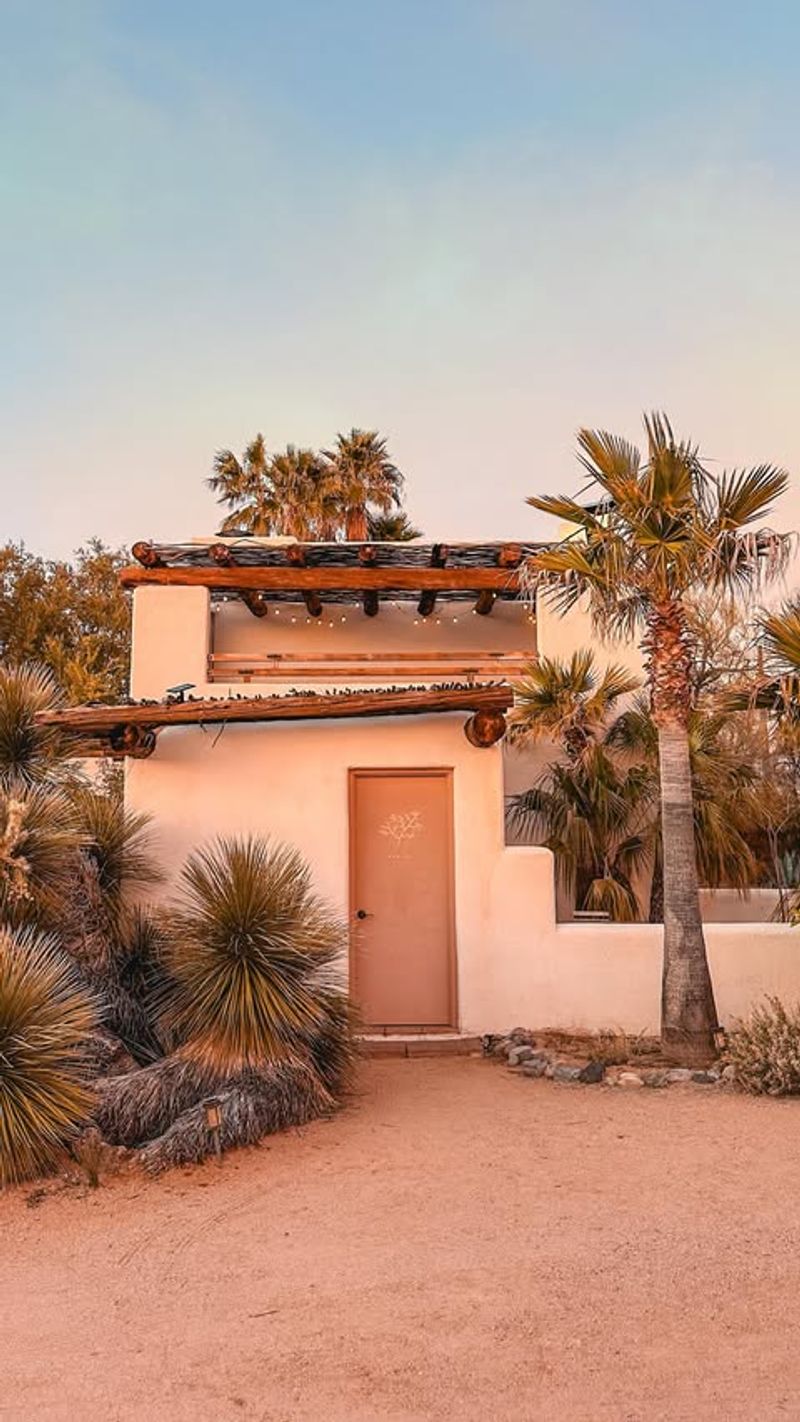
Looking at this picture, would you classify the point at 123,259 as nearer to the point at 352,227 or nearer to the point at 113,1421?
the point at 352,227

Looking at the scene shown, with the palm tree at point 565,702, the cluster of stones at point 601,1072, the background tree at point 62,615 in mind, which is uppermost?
the background tree at point 62,615

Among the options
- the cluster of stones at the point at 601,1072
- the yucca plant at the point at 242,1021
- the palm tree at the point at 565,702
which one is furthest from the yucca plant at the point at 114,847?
the palm tree at the point at 565,702

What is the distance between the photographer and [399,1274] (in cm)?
425

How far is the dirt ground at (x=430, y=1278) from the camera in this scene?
3.19 m

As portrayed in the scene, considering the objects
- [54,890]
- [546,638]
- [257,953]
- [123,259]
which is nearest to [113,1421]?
[257,953]

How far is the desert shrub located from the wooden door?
271 centimetres

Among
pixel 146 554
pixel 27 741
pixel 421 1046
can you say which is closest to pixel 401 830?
pixel 421 1046

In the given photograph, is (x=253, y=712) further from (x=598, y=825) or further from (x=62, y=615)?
(x=62, y=615)

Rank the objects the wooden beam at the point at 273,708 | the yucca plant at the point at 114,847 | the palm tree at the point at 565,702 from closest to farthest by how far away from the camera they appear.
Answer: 1. the yucca plant at the point at 114,847
2. the wooden beam at the point at 273,708
3. the palm tree at the point at 565,702

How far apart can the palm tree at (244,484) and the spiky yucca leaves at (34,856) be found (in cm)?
1215

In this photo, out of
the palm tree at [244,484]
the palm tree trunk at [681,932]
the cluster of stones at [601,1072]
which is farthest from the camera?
the palm tree at [244,484]

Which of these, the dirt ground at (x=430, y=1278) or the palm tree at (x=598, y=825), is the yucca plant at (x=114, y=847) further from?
the palm tree at (x=598, y=825)

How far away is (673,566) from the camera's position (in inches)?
322

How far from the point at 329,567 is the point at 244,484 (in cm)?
765
